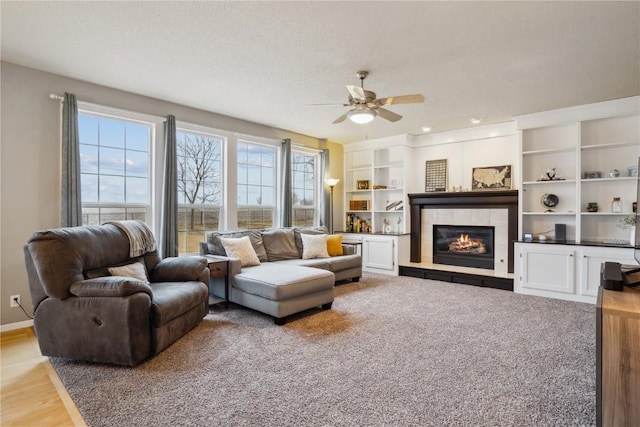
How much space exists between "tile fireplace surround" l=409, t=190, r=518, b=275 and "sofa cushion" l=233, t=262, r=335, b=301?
3.02 m

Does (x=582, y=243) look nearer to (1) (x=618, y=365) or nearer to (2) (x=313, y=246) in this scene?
(1) (x=618, y=365)

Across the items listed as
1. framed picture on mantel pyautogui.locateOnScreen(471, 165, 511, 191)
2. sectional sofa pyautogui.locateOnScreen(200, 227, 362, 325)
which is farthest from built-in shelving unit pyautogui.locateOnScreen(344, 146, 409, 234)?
sectional sofa pyautogui.locateOnScreen(200, 227, 362, 325)

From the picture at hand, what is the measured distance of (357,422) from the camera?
185 centimetres

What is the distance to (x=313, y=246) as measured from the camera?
532 centimetres

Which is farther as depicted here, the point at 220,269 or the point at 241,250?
the point at 241,250

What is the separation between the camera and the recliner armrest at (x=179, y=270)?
3.47 meters

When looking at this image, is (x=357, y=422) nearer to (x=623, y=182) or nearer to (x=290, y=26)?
(x=290, y=26)

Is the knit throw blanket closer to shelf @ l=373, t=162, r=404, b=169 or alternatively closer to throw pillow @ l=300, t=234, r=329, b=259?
throw pillow @ l=300, t=234, r=329, b=259

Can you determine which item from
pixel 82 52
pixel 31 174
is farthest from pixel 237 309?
pixel 82 52

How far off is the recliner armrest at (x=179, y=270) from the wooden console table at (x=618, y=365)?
10.7 feet

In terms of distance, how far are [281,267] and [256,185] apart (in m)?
1.98

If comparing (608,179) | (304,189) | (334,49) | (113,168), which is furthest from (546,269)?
(113,168)

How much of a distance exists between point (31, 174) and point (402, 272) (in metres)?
5.40

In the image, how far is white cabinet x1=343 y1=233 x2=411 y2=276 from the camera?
6047mm
